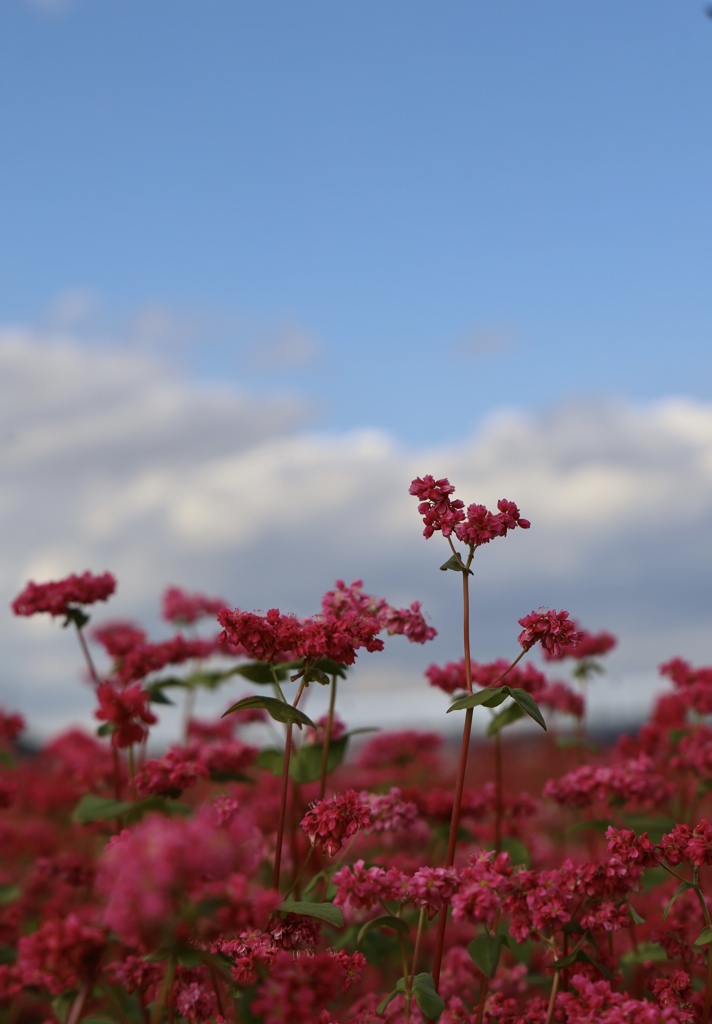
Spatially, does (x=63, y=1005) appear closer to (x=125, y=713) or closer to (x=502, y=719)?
(x=125, y=713)

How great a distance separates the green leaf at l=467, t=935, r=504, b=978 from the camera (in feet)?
8.62

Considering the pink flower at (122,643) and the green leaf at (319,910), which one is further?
the pink flower at (122,643)

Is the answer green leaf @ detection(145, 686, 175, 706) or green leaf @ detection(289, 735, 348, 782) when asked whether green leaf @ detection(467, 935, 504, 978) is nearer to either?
green leaf @ detection(289, 735, 348, 782)

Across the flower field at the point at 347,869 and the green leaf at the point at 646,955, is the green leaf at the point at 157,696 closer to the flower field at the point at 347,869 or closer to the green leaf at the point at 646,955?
the flower field at the point at 347,869

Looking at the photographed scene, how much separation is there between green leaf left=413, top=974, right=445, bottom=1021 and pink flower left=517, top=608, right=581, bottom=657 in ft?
2.97

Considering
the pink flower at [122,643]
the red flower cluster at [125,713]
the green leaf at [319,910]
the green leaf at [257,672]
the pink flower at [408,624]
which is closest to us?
the green leaf at [319,910]

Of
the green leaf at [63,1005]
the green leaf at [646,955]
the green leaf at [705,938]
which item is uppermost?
the green leaf at [705,938]

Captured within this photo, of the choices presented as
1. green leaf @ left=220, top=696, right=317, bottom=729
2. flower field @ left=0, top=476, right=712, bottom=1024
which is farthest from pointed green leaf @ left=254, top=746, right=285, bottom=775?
green leaf @ left=220, top=696, right=317, bottom=729

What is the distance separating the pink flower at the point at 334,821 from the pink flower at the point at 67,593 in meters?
1.96

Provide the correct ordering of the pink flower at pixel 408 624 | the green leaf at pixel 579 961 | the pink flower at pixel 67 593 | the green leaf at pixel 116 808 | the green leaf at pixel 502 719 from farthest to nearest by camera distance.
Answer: the pink flower at pixel 67 593, the green leaf at pixel 502 719, the green leaf at pixel 116 808, the pink flower at pixel 408 624, the green leaf at pixel 579 961

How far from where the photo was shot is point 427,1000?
249cm

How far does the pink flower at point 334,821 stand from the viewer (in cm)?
262


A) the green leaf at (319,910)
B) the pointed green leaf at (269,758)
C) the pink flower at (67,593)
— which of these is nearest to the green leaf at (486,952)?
the green leaf at (319,910)

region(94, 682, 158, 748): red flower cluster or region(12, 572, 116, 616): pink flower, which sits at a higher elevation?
region(12, 572, 116, 616): pink flower
